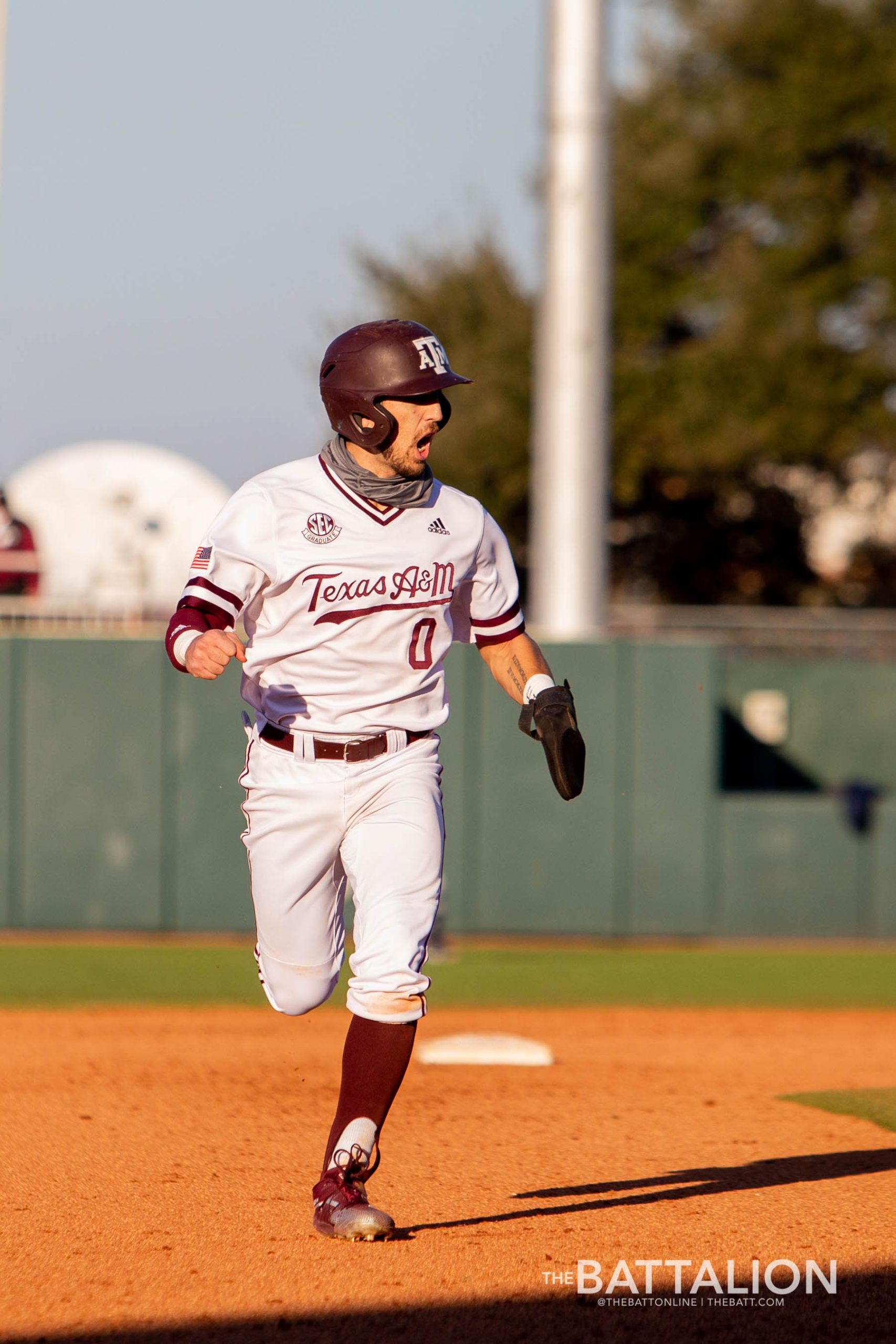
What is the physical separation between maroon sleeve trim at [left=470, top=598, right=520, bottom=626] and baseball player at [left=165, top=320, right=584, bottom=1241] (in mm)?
214

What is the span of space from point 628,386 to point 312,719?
93.2 feet

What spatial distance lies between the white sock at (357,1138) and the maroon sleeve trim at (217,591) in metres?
1.39

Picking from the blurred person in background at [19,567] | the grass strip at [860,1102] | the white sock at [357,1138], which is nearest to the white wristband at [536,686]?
the white sock at [357,1138]

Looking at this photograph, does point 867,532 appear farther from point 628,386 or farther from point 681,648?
point 681,648

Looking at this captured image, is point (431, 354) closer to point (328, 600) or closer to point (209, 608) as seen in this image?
point (328, 600)

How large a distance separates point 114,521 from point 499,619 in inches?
434

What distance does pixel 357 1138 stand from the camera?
4.48 m

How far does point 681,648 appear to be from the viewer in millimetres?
13844

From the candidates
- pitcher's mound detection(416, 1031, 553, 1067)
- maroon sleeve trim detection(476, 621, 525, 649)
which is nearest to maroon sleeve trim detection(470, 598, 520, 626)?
maroon sleeve trim detection(476, 621, 525, 649)

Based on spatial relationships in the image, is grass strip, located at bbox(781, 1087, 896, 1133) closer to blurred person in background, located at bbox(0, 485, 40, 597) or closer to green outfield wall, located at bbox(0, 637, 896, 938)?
green outfield wall, located at bbox(0, 637, 896, 938)

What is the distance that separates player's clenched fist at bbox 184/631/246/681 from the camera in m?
4.38

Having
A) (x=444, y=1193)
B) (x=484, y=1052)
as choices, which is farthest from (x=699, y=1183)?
(x=484, y=1052)

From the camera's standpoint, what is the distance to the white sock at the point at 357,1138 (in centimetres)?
448

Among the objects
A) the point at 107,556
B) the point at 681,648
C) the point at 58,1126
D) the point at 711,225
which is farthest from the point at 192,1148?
the point at 711,225
